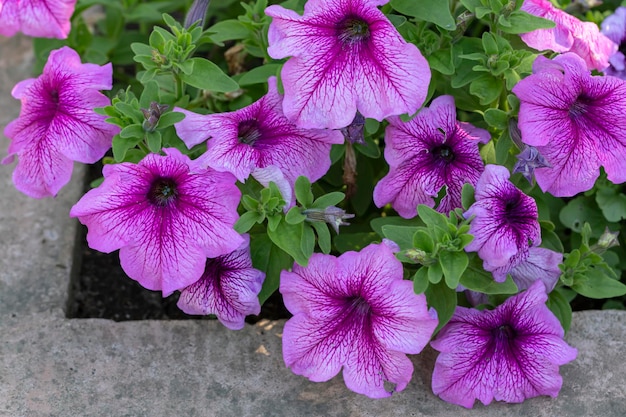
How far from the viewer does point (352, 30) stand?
1984mm

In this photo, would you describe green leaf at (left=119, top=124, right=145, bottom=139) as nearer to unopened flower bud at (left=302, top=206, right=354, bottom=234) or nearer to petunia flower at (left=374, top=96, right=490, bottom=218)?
unopened flower bud at (left=302, top=206, right=354, bottom=234)

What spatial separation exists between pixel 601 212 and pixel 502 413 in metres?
0.73

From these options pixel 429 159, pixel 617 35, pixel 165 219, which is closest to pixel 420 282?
pixel 429 159

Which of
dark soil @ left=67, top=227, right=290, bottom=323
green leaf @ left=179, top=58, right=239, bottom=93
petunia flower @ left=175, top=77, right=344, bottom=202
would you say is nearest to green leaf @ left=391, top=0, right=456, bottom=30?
petunia flower @ left=175, top=77, right=344, bottom=202

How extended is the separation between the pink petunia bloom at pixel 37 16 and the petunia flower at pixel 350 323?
1.02 metres

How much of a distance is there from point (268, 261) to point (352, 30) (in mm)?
586

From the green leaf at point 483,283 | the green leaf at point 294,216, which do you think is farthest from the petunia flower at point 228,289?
the green leaf at point 483,283

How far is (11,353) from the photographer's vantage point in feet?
7.09

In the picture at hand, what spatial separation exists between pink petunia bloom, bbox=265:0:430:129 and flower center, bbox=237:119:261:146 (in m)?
0.15

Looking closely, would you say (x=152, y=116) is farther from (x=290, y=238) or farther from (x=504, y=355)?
(x=504, y=355)

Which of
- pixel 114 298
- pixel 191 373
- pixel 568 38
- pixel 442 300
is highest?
pixel 568 38

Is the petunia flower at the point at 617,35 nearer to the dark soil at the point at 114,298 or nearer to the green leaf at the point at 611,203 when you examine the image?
the green leaf at the point at 611,203

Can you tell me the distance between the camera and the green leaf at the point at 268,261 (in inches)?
82.6

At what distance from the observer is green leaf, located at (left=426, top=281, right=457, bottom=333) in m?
1.97
